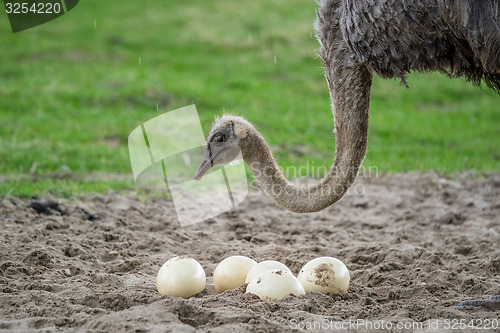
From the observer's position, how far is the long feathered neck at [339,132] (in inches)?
224

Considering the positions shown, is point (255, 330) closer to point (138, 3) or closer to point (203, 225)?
point (203, 225)

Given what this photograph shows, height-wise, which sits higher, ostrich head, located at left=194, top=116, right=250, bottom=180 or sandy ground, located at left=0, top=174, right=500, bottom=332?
ostrich head, located at left=194, top=116, right=250, bottom=180

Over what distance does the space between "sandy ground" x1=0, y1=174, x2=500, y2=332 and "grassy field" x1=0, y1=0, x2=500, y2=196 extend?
99 cm

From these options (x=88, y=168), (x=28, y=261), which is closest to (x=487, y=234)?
(x=28, y=261)

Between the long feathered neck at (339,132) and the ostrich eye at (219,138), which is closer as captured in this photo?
the long feathered neck at (339,132)

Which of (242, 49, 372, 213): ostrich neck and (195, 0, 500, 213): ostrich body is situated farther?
(242, 49, 372, 213): ostrich neck

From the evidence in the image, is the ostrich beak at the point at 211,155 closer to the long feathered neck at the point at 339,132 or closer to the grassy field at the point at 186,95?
the long feathered neck at the point at 339,132

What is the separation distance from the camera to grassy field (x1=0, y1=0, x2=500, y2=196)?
956 cm

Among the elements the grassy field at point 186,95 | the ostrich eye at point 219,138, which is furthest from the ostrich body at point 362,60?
the grassy field at point 186,95

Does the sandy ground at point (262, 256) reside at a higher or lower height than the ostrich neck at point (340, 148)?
lower

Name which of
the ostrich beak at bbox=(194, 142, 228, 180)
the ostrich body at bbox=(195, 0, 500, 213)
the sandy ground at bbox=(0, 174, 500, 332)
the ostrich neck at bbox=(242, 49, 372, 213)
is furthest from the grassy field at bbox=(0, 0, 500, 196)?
the ostrich beak at bbox=(194, 142, 228, 180)

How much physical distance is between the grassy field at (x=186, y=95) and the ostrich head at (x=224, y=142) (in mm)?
2607

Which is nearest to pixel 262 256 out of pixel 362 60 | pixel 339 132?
pixel 339 132

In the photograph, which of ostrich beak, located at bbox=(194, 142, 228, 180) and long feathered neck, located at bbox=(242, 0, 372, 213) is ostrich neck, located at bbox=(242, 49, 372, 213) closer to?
long feathered neck, located at bbox=(242, 0, 372, 213)
